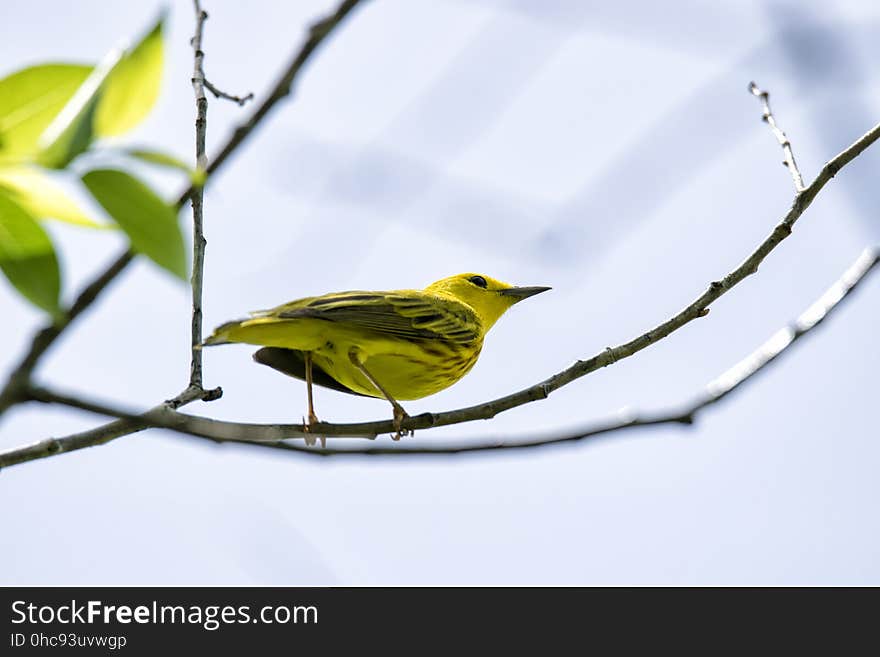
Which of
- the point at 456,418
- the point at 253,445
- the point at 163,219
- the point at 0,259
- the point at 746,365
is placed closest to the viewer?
the point at 163,219

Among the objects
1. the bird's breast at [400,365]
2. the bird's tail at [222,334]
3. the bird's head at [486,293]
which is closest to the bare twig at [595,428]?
the bird's tail at [222,334]

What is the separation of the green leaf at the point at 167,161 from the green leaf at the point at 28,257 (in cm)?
21

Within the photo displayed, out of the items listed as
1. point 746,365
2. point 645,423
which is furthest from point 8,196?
point 746,365

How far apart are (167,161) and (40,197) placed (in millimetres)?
286

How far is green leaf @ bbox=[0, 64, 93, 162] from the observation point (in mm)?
1135

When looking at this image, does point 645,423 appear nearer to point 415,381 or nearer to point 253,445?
point 253,445

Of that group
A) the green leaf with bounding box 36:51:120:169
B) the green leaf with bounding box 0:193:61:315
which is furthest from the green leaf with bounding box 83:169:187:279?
the green leaf with bounding box 0:193:61:315

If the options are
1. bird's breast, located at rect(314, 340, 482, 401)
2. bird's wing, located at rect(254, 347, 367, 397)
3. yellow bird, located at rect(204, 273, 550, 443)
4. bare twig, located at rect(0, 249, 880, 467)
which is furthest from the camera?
bird's wing, located at rect(254, 347, 367, 397)

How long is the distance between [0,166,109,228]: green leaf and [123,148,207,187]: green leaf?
178mm

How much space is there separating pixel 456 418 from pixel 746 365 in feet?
4.77

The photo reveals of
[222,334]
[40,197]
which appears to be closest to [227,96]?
[222,334]

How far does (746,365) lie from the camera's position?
8.04 ft

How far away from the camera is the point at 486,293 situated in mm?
7051

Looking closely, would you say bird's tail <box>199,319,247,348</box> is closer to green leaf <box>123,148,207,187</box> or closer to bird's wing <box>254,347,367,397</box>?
bird's wing <box>254,347,367,397</box>
